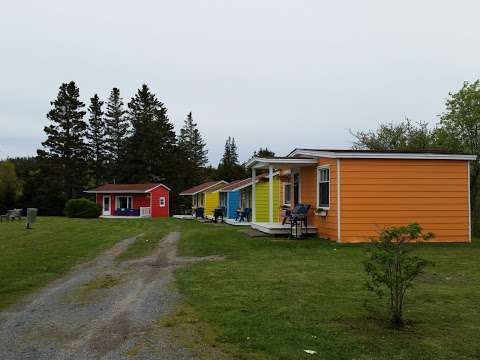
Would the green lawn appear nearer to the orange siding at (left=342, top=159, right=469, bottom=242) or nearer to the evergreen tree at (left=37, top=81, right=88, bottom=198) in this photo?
the orange siding at (left=342, top=159, right=469, bottom=242)

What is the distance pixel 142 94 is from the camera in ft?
202

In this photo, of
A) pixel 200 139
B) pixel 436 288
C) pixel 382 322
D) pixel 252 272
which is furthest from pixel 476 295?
pixel 200 139

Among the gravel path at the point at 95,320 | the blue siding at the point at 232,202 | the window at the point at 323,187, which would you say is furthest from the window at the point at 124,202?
the gravel path at the point at 95,320

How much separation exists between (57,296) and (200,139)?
7357cm

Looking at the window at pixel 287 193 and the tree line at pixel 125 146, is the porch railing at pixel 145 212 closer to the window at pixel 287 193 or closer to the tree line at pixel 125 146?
the tree line at pixel 125 146

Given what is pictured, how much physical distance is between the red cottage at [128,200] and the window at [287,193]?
2565cm

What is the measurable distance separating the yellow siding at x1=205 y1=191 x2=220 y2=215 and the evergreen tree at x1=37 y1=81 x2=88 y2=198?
1841 centimetres

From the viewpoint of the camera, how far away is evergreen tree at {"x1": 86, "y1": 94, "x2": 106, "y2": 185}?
192 feet

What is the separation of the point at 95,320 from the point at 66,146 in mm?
48083

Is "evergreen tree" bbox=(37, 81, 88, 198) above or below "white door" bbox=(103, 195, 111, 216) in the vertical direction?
above

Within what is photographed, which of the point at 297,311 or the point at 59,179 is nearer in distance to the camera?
the point at 297,311

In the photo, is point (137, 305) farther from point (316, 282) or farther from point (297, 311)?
point (316, 282)

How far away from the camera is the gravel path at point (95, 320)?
14.7ft

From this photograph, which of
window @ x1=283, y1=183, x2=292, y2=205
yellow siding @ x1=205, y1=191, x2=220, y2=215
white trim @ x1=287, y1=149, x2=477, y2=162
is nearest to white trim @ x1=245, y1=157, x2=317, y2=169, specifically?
Result: white trim @ x1=287, y1=149, x2=477, y2=162
